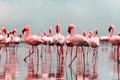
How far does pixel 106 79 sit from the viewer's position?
12.7m

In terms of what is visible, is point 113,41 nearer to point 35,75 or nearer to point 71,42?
point 71,42

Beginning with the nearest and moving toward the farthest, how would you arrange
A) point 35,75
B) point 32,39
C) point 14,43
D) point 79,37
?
point 35,75, point 79,37, point 32,39, point 14,43

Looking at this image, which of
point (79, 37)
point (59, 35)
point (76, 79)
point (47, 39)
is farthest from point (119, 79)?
point (47, 39)

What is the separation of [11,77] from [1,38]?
11.2m

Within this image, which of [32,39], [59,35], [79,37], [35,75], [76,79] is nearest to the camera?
[76,79]

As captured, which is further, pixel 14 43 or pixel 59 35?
pixel 14 43

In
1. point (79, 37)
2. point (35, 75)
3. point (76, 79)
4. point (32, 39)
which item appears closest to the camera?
point (76, 79)

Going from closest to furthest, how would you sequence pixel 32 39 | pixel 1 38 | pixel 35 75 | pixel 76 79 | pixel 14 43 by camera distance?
pixel 76 79, pixel 35 75, pixel 32 39, pixel 1 38, pixel 14 43

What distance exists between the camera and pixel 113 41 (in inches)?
822

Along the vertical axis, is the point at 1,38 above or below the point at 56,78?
above

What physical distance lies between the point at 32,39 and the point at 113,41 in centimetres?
434

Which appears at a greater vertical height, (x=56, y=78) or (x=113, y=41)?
(x=113, y=41)

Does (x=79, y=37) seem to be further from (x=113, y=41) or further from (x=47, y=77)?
(x=47, y=77)

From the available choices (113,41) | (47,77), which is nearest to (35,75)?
(47,77)
